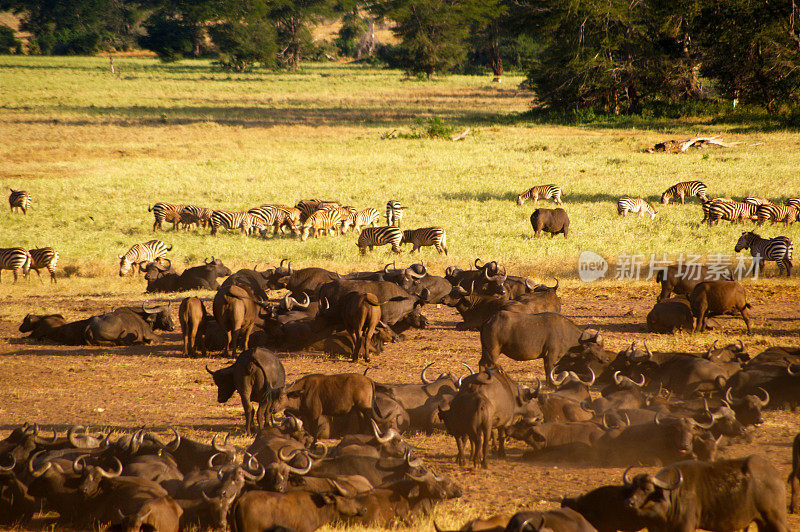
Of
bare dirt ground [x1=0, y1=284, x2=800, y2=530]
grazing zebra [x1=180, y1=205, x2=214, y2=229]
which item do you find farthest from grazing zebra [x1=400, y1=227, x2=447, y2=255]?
grazing zebra [x1=180, y1=205, x2=214, y2=229]

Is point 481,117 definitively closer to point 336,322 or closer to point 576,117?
point 576,117

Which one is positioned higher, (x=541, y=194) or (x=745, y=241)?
(x=745, y=241)

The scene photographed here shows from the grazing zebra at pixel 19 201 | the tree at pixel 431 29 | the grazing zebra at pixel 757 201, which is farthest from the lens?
the tree at pixel 431 29

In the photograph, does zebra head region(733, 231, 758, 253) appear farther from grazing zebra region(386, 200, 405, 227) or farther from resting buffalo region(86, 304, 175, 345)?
resting buffalo region(86, 304, 175, 345)

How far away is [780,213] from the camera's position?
940 inches

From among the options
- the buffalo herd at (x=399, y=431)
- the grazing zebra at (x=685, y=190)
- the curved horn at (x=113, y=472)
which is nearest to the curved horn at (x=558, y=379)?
the buffalo herd at (x=399, y=431)

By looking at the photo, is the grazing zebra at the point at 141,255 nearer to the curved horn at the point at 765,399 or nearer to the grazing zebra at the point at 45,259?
the grazing zebra at the point at 45,259

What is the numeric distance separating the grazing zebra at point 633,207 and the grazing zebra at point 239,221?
38.1ft

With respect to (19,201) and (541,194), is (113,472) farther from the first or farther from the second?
(19,201)

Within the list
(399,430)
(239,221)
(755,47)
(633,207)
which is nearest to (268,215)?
(239,221)

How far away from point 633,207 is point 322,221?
1020 centimetres

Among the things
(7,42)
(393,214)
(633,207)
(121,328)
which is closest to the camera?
(121,328)

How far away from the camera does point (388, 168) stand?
3575 centimetres

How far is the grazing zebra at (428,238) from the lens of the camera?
21750mm
